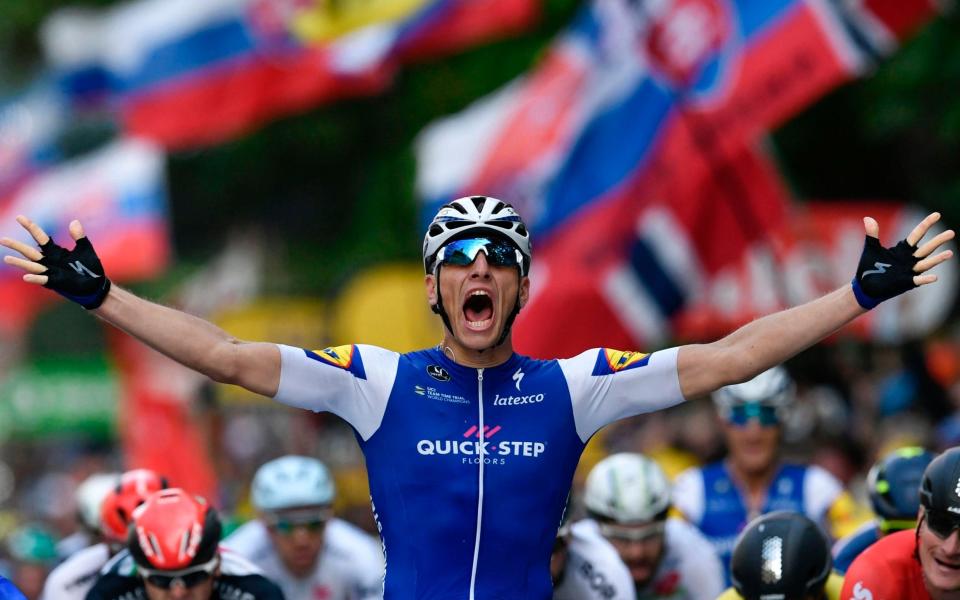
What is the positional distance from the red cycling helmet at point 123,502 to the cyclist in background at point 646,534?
2288 millimetres

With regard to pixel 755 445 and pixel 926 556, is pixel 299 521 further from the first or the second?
pixel 926 556

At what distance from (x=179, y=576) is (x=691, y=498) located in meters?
3.90

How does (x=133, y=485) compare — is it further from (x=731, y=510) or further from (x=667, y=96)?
(x=667, y=96)

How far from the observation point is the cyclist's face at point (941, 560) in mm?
6801

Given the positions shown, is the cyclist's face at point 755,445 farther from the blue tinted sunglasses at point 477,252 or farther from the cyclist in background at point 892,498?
the blue tinted sunglasses at point 477,252

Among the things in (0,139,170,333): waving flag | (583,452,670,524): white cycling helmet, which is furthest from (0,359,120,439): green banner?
(583,452,670,524): white cycling helmet

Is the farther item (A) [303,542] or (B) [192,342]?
(A) [303,542]

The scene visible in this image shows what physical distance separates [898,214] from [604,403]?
962cm

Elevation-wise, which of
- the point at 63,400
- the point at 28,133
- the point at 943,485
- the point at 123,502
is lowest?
the point at 943,485

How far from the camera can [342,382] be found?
6.43m

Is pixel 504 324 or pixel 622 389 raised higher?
pixel 504 324

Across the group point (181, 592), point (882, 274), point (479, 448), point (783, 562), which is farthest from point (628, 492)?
point (882, 274)

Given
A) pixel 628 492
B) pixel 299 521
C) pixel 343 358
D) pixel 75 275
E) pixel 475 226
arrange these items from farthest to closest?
pixel 299 521 < pixel 628 492 < pixel 475 226 < pixel 343 358 < pixel 75 275

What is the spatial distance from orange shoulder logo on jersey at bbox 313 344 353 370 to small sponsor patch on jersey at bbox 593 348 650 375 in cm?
86
